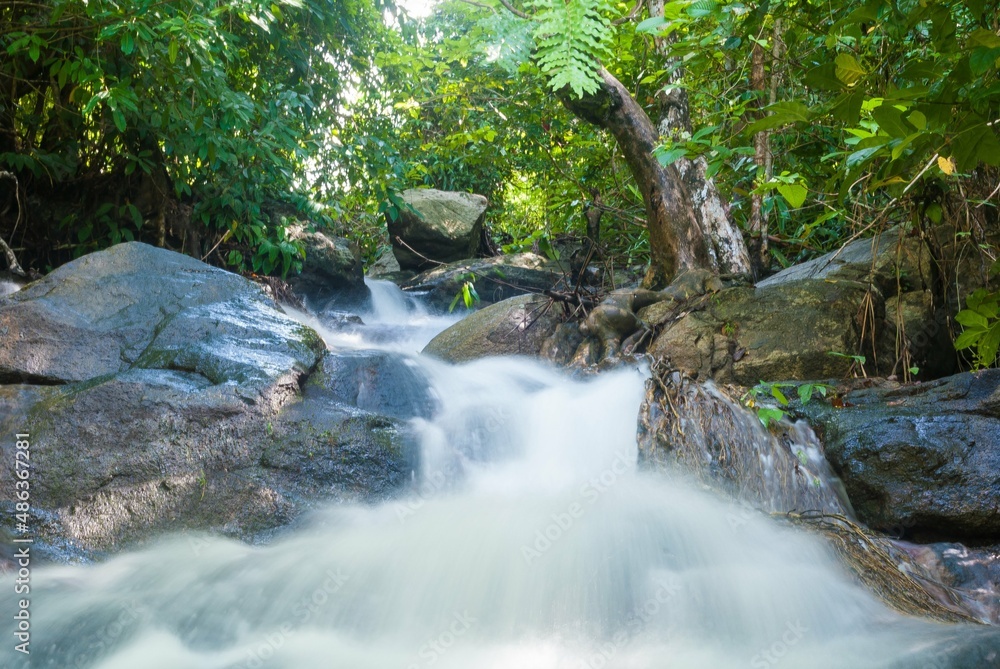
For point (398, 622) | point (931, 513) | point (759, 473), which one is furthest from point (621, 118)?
point (398, 622)

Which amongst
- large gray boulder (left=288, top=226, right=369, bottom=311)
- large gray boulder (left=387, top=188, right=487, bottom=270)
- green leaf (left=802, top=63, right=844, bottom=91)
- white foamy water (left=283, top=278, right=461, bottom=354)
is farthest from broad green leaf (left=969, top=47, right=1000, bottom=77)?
large gray boulder (left=387, top=188, right=487, bottom=270)

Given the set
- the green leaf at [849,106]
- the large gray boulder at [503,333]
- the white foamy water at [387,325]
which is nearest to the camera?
the green leaf at [849,106]

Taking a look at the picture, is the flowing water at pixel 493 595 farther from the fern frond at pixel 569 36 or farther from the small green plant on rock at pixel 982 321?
the fern frond at pixel 569 36

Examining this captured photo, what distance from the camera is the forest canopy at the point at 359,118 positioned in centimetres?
436

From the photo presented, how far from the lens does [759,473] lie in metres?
3.66

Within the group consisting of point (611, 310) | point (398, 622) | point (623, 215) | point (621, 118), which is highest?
point (621, 118)

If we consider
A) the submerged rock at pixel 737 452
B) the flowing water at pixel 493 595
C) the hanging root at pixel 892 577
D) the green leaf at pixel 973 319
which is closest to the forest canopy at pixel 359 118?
the green leaf at pixel 973 319

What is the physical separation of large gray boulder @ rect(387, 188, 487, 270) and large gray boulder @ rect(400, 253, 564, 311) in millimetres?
415

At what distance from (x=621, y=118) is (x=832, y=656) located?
4.82 m

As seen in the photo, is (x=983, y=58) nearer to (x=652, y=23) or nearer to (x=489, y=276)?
(x=652, y=23)

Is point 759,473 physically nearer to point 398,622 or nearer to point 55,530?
point 398,622

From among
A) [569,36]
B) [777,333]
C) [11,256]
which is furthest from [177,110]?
[777,333]

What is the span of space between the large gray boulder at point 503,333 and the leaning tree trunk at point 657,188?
1.14 m

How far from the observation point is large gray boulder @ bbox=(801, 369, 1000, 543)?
325 cm
